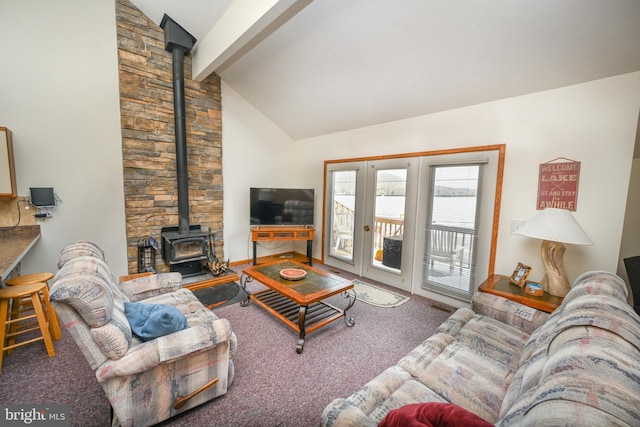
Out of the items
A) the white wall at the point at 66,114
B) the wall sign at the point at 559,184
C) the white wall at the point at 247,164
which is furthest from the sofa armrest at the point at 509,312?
the white wall at the point at 66,114

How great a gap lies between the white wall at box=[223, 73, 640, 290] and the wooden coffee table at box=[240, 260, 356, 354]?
1.90 metres

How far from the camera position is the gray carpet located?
164 cm

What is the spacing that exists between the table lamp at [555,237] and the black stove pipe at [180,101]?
4.13m

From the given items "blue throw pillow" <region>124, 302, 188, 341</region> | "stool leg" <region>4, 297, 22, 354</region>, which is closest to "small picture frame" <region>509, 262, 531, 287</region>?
"blue throw pillow" <region>124, 302, 188, 341</region>

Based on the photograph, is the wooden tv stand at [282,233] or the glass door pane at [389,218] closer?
the glass door pane at [389,218]

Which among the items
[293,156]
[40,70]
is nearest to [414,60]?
[293,156]

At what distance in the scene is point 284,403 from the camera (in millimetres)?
1729

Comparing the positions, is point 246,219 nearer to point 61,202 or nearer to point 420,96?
point 61,202

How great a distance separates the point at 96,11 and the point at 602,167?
5.75 m

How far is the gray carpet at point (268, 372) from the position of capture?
1.64 m

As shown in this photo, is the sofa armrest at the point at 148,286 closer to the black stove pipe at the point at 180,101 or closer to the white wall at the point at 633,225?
the black stove pipe at the point at 180,101

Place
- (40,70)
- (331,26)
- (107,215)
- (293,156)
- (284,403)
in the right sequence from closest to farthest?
(284,403) < (331,26) < (40,70) < (107,215) < (293,156)

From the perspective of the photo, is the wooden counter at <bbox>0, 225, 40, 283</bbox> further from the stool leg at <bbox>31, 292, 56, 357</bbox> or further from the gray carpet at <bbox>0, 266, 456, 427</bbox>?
the gray carpet at <bbox>0, 266, 456, 427</bbox>

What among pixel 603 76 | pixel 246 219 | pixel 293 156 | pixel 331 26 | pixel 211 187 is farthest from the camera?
pixel 293 156
